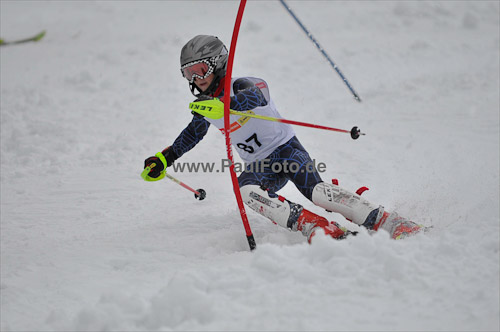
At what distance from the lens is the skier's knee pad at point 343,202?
10.5 feet

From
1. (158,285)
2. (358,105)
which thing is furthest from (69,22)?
(158,285)

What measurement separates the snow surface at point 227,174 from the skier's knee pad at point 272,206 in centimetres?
16

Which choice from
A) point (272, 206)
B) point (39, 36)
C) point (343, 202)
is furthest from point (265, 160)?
point (39, 36)

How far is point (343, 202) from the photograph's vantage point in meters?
3.24

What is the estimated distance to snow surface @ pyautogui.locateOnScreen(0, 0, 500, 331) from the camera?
2.05 m

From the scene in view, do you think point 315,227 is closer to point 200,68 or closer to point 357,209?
point 357,209

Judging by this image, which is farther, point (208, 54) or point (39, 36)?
point (39, 36)

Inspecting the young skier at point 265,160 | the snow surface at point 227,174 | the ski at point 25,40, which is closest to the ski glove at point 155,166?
the young skier at point 265,160

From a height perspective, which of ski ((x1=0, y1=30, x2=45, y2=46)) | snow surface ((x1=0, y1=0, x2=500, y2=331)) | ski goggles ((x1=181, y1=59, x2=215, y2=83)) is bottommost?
ski ((x1=0, y1=30, x2=45, y2=46))

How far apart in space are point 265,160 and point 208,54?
0.87 meters

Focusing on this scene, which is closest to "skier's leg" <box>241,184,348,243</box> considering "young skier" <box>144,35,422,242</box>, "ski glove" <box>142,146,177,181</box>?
"young skier" <box>144,35,422,242</box>

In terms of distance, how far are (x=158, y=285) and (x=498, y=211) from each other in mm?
1902

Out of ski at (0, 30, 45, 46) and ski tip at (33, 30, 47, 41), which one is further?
ski tip at (33, 30, 47, 41)

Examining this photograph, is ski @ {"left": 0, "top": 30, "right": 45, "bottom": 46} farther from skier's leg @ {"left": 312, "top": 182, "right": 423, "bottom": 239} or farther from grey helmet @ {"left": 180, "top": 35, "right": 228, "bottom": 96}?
skier's leg @ {"left": 312, "top": 182, "right": 423, "bottom": 239}
